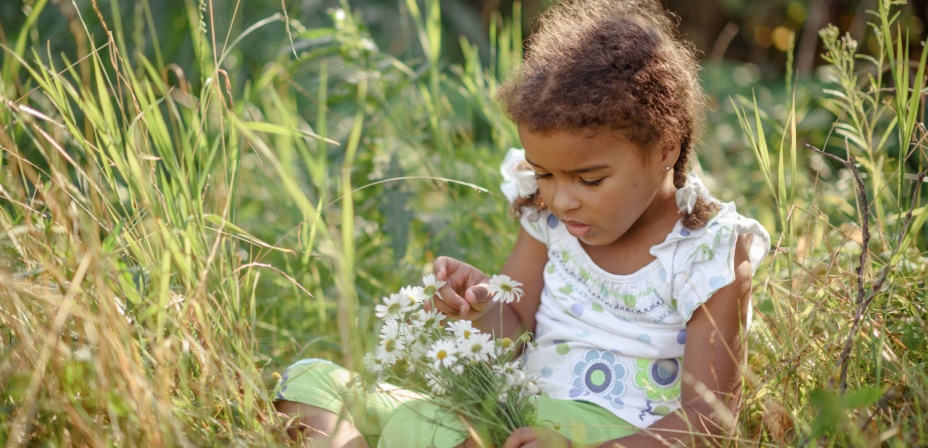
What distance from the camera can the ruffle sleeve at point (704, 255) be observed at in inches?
62.4

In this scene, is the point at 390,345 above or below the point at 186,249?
below

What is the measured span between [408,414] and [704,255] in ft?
2.03

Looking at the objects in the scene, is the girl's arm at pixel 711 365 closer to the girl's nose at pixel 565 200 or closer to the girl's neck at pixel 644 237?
the girl's neck at pixel 644 237

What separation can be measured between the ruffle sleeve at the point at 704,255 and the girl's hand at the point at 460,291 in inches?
13.6

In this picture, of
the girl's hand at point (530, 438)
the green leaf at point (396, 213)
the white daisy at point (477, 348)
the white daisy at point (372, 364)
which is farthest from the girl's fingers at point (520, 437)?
the green leaf at point (396, 213)

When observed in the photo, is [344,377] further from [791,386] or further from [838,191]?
[838,191]

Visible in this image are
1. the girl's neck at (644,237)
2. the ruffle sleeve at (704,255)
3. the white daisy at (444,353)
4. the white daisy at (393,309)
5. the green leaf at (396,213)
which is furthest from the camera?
the green leaf at (396,213)

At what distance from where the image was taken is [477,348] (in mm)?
1390

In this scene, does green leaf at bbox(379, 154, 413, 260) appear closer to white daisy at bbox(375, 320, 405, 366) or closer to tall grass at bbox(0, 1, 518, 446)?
tall grass at bbox(0, 1, 518, 446)

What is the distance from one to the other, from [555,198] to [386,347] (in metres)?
0.41

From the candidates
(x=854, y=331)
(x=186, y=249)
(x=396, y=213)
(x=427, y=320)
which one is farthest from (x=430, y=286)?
(x=396, y=213)

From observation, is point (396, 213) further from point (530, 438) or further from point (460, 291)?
point (530, 438)

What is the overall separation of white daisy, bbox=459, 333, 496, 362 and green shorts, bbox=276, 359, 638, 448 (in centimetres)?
12

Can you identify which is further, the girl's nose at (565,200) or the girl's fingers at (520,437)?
the girl's nose at (565,200)
